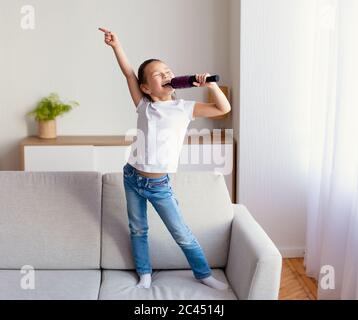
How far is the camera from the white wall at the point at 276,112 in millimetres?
3455

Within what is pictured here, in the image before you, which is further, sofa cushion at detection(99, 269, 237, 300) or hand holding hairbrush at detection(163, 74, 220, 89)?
sofa cushion at detection(99, 269, 237, 300)

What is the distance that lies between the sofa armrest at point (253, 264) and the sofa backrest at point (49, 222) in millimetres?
583

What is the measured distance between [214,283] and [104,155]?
1.75m

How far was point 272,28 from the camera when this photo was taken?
11.4 ft

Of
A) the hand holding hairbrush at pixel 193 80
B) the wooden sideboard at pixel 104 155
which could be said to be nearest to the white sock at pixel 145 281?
the hand holding hairbrush at pixel 193 80

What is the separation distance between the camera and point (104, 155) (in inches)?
151

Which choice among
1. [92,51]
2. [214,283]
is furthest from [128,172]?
[92,51]

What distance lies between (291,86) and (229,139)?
551 mm

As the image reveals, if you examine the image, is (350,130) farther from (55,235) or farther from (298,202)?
(55,235)

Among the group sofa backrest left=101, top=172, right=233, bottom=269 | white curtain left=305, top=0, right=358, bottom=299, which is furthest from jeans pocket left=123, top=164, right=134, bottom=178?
white curtain left=305, top=0, right=358, bottom=299

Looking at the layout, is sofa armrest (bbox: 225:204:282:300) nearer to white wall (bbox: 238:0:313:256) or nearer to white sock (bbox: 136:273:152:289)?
white sock (bbox: 136:273:152:289)

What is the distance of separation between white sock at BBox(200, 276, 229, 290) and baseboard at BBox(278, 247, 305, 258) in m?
1.43

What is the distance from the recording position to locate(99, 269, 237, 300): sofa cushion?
87.4 inches
